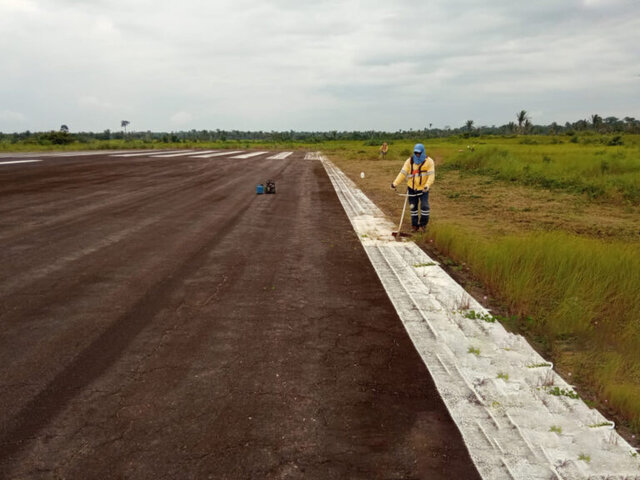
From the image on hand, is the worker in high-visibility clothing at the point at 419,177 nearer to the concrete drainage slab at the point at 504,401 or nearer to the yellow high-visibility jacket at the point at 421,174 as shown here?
the yellow high-visibility jacket at the point at 421,174

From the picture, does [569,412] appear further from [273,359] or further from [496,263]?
[496,263]

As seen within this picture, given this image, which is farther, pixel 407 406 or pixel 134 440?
pixel 407 406

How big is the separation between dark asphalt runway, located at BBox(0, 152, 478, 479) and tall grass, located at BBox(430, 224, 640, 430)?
1.55 m

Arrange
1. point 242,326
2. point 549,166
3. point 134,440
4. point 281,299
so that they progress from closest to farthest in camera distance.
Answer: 1. point 134,440
2. point 242,326
3. point 281,299
4. point 549,166

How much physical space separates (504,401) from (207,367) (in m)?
2.41

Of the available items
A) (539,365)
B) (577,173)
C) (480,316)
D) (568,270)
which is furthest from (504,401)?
(577,173)

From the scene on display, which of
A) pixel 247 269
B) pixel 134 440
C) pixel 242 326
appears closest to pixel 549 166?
pixel 247 269

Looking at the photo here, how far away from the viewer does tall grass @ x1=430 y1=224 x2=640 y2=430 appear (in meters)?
3.50

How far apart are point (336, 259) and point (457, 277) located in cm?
193

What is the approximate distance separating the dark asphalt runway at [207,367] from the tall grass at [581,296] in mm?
1547

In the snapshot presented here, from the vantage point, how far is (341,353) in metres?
3.70

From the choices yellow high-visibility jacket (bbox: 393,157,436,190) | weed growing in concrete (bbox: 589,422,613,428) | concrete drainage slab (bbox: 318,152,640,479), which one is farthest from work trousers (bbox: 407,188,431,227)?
weed growing in concrete (bbox: 589,422,613,428)

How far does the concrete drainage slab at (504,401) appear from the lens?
246 centimetres

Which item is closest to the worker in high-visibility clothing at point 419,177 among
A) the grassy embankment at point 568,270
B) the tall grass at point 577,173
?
the grassy embankment at point 568,270
